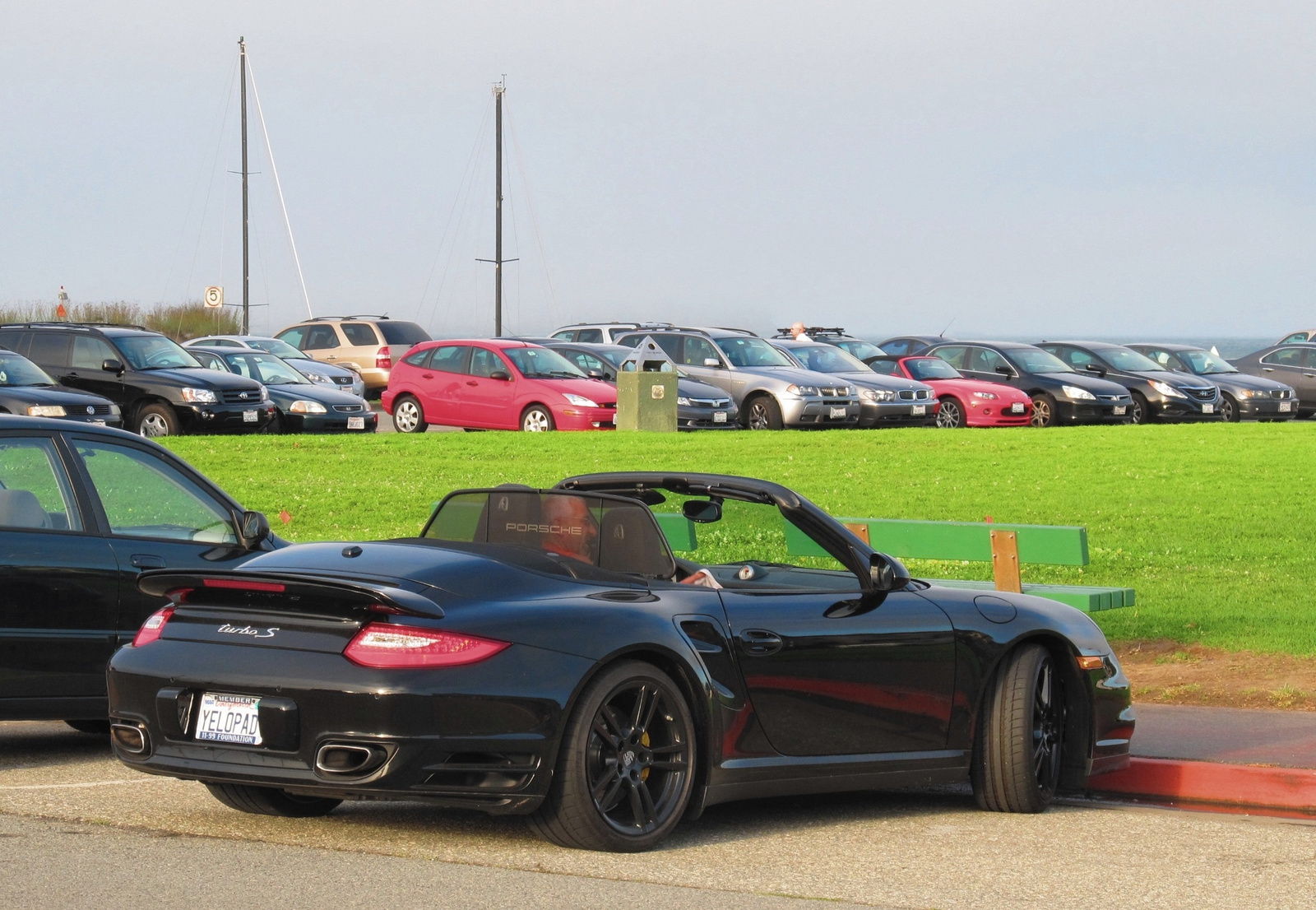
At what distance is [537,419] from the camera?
26.9 m

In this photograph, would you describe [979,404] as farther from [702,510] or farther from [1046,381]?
[702,510]

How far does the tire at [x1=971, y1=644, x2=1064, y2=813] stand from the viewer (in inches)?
282

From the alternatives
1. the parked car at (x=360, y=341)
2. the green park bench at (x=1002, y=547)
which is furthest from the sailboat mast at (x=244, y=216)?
the green park bench at (x=1002, y=547)

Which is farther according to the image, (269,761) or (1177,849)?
(1177,849)

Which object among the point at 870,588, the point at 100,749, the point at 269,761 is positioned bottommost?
the point at 100,749

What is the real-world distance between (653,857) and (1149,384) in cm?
2904

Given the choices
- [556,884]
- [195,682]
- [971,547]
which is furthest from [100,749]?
[971,547]

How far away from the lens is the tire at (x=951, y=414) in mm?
31000

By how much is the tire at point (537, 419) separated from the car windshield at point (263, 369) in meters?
4.45

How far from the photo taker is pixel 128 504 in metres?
8.30

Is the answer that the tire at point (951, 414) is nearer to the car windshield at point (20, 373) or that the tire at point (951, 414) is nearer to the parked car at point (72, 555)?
→ the car windshield at point (20, 373)

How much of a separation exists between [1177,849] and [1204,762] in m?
1.40

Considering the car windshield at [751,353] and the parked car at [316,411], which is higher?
the car windshield at [751,353]

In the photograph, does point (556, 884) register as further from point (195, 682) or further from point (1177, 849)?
point (1177, 849)
